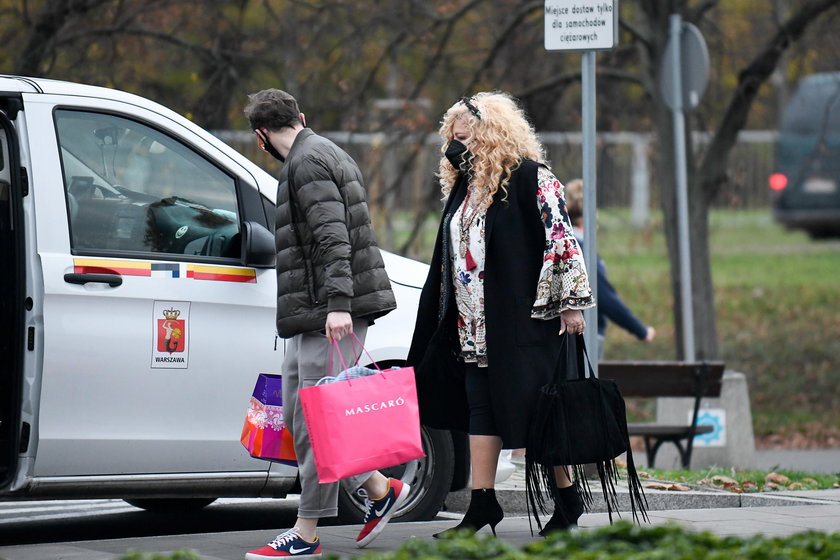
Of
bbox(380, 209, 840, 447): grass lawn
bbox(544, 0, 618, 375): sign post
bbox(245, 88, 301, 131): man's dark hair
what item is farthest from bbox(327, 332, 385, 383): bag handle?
bbox(380, 209, 840, 447): grass lawn

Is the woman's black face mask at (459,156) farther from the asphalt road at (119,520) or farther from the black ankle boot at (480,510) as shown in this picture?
the asphalt road at (119,520)

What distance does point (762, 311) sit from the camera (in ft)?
58.9

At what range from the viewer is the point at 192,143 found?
20.5 feet

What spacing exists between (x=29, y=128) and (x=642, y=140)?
10.5 metres

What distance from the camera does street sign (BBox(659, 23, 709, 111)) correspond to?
9.91 m

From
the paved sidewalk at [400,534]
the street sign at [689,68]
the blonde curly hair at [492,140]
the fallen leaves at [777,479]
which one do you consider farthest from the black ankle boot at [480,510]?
the street sign at [689,68]

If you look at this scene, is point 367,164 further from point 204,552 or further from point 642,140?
point 204,552

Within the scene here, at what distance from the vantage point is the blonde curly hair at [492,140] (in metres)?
5.69

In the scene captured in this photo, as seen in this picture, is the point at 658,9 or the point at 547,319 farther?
the point at 658,9

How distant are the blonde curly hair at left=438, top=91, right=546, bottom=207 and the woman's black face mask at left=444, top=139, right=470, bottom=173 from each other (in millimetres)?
22

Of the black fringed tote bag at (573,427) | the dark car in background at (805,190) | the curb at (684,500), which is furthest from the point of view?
the dark car in background at (805,190)

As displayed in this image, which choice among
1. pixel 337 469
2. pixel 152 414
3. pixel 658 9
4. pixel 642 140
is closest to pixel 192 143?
pixel 152 414

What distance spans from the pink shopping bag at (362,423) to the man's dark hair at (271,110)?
3.57 feet

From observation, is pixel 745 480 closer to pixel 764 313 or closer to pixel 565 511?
pixel 565 511
